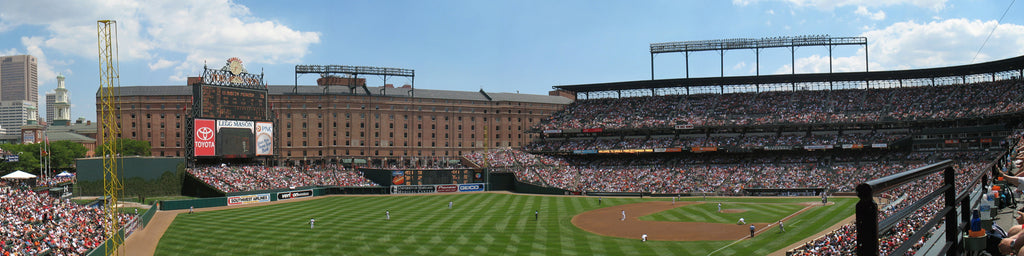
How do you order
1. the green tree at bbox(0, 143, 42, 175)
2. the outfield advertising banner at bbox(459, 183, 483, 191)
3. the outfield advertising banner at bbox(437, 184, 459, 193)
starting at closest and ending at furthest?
the outfield advertising banner at bbox(437, 184, 459, 193)
the outfield advertising banner at bbox(459, 183, 483, 191)
the green tree at bbox(0, 143, 42, 175)

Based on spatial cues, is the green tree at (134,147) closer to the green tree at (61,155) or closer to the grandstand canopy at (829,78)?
the green tree at (61,155)

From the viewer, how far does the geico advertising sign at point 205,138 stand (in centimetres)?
6875

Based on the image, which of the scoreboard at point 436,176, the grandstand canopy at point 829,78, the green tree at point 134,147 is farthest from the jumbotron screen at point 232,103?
the grandstand canopy at point 829,78

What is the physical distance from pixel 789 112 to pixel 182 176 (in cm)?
7412

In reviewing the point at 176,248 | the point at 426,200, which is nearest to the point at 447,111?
the point at 426,200

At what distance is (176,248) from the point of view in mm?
38500

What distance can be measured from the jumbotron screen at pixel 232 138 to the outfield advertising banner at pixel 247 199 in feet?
31.0

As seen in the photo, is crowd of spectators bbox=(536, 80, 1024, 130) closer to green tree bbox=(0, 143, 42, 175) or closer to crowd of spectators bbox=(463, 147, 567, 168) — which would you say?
crowd of spectators bbox=(463, 147, 567, 168)

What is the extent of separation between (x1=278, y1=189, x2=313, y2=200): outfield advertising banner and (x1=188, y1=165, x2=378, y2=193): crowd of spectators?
102 inches

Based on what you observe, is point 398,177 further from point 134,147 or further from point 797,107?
point 134,147

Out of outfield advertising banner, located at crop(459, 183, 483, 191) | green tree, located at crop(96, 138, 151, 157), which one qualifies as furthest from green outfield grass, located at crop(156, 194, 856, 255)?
green tree, located at crop(96, 138, 151, 157)

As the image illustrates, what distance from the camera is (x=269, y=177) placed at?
7219cm

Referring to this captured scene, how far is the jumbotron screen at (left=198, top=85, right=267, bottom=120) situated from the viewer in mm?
69562

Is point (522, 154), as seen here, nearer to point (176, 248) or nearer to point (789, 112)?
point (789, 112)
